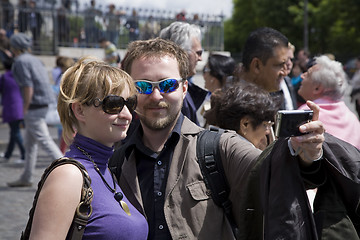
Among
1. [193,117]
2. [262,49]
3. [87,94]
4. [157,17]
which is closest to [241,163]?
[87,94]

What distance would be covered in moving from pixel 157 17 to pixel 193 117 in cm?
1128

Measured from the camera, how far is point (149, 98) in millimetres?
2424

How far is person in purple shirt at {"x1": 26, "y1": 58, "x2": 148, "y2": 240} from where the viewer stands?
1.98 meters

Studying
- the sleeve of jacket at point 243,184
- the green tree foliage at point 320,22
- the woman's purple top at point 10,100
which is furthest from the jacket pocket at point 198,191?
the green tree foliage at point 320,22

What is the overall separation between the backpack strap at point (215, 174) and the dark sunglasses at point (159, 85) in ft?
0.97

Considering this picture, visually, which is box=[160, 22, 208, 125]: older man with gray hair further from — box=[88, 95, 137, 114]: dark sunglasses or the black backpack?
box=[88, 95, 137, 114]: dark sunglasses

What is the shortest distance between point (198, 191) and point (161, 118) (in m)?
0.39

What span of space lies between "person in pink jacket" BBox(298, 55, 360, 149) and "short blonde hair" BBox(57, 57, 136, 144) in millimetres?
1692

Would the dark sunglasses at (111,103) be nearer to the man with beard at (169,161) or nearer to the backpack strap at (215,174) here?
the man with beard at (169,161)

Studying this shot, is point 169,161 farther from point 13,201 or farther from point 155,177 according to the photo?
point 13,201

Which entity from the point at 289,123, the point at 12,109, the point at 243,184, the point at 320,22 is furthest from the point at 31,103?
the point at 320,22

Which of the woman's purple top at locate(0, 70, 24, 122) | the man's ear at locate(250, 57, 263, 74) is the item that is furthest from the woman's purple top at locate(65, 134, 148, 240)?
the woman's purple top at locate(0, 70, 24, 122)

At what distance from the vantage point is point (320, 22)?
160ft

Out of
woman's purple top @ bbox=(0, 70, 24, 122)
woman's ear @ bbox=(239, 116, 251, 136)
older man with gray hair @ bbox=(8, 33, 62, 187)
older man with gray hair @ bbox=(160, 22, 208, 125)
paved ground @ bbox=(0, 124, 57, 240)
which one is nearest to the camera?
woman's ear @ bbox=(239, 116, 251, 136)
